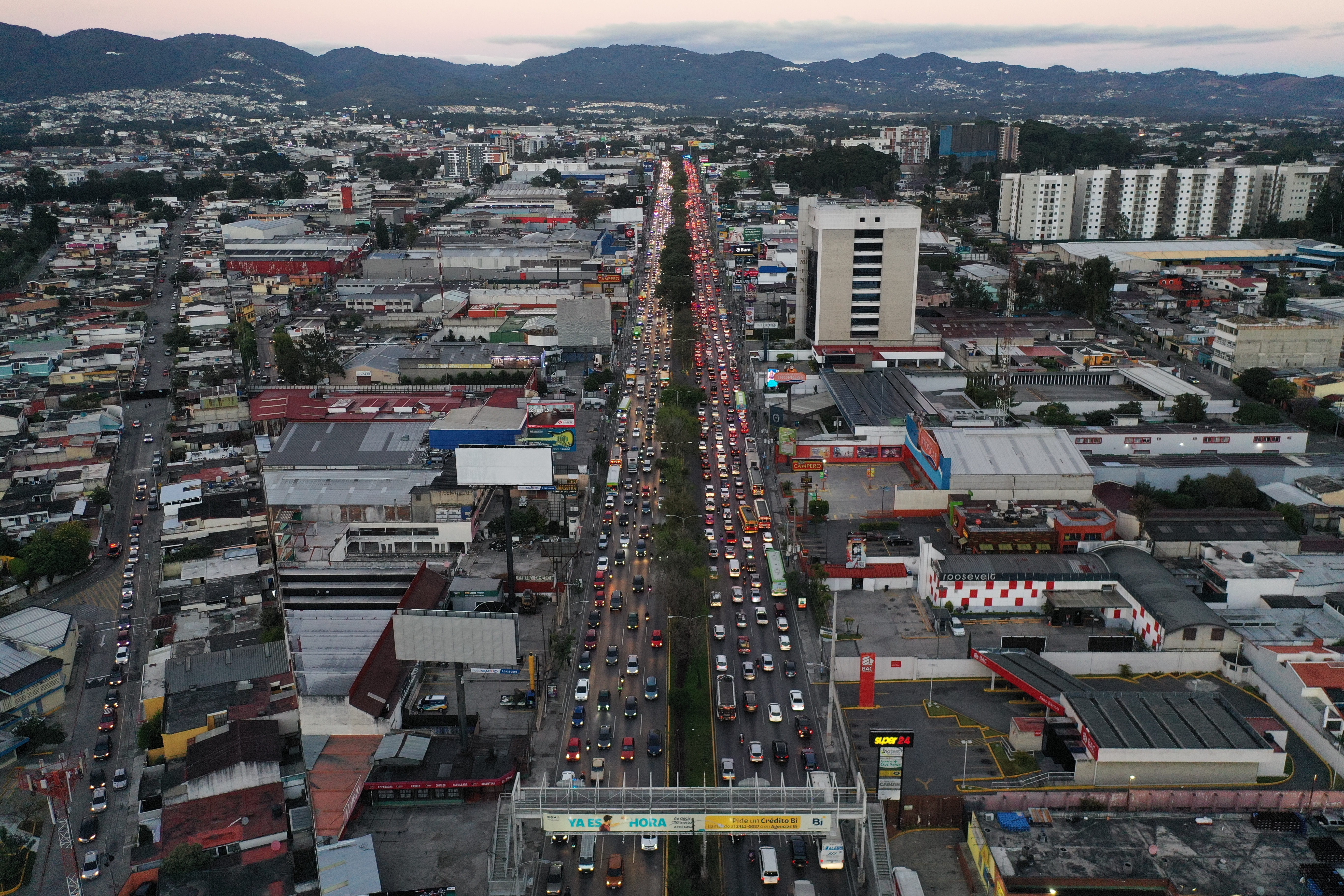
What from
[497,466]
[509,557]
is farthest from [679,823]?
[509,557]

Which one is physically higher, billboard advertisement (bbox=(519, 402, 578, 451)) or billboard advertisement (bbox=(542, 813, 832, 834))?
billboard advertisement (bbox=(519, 402, 578, 451))

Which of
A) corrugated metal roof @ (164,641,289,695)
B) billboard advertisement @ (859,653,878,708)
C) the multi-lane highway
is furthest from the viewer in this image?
corrugated metal roof @ (164,641,289,695)

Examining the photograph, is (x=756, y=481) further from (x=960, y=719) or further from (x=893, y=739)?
(x=893, y=739)

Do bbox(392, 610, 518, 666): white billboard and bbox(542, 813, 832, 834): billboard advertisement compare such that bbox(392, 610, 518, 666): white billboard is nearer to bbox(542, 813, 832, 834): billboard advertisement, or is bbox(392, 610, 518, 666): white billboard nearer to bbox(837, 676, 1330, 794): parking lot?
bbox(542, 813, 832, 834): billboard advertisement

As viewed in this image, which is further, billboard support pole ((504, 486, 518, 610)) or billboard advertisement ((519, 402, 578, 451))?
billboard advertisement ((519, 402, 578, 451))

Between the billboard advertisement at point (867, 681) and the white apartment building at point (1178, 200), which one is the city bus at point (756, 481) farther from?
the white apartment building at point (1178, 200)

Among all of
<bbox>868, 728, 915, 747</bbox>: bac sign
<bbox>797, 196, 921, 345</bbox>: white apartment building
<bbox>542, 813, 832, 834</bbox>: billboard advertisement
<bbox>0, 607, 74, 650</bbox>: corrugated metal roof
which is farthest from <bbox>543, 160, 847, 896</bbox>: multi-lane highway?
<bbox>0, 607, 74, 650</bbox>: corrugated metal roof

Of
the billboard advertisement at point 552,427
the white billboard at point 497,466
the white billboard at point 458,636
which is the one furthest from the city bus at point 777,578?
the white billboard at point 458,636
